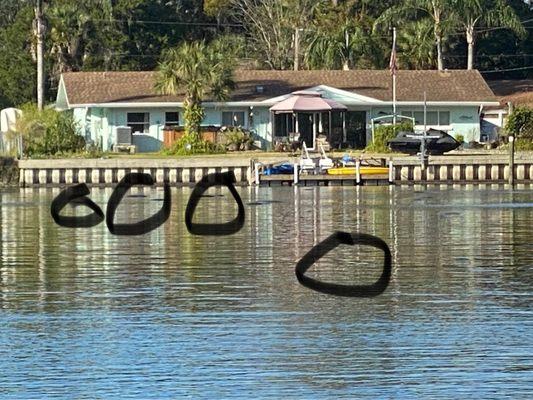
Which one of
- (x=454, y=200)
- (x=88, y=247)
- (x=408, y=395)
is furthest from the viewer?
(x=454, y=200)

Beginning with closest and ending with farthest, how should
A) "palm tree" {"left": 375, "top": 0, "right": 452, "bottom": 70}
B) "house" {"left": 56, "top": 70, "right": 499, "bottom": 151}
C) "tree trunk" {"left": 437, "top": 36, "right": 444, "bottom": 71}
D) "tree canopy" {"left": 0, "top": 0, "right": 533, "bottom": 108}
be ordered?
"house" {"left": 56, "top": 70, "right": 499, "bottom": 151}
"tree trunk" {"left": 437, "top": 36, "right": 444, "bottom": 71}
"palm tree" {"left": 375, "top": 0, "right": 452, "bottom": 70}
"tree canopy" {"left": 0, "top": 0, "right": 533, "bottom": 108}

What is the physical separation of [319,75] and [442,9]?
905 cm

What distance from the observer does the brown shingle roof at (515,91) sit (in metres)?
75.2

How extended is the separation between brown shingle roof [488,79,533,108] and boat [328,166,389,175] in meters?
18.3

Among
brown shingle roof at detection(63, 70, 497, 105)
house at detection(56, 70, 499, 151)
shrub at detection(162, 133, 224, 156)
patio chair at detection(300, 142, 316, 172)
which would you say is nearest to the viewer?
patio chair at detection(300, 142, 316, 172)

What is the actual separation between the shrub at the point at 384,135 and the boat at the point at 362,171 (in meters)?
4.81

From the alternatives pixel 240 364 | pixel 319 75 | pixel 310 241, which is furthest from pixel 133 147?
pixel 240 364

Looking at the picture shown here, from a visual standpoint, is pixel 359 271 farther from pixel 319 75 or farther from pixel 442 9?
pixel 442 9

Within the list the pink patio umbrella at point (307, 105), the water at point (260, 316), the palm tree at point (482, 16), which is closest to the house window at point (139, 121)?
the pink patio umbrella at point (307, 105)

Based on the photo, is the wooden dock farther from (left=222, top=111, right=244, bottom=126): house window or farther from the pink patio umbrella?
(left=222, top=111, right=244, bottom=126): house window

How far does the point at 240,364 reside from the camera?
17734 millimetres

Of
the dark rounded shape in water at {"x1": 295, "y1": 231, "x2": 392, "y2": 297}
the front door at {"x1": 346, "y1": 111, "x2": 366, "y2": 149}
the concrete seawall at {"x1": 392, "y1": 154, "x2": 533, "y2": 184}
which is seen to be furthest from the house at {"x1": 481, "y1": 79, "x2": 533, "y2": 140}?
the dark rounded shape in water at {"x1": 295, "y1": 231, "x2": 392, "y2": 297}

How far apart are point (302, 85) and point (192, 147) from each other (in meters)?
8.99

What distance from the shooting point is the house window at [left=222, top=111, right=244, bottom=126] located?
220 feet
